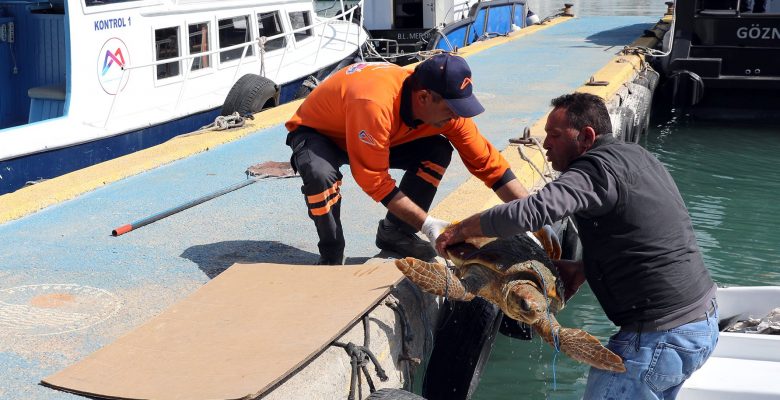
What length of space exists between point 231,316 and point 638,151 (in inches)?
73.0

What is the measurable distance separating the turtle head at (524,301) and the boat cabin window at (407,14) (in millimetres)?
16642

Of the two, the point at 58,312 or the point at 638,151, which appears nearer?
the point at 638,151

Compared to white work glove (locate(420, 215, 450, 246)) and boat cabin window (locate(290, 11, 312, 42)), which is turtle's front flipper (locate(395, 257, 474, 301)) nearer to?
white work glove (locate(420, 215, 450, 246))

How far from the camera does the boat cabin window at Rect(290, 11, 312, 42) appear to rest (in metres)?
13.0

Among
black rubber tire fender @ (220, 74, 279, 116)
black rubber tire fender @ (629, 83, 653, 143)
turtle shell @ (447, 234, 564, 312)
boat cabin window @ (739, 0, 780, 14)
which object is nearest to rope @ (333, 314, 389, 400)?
turtle shell @ (447, 234, 564, 312)

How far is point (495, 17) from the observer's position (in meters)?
21.7

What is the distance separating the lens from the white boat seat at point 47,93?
31.6 ft

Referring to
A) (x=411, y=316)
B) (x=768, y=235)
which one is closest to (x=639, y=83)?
(x=768, y=235)

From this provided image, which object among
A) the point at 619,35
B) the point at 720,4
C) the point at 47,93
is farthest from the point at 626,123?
the point at 619,35

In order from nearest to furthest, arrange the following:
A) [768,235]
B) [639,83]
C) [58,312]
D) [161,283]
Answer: [58,312], [161,283], [768,235], [639,83]

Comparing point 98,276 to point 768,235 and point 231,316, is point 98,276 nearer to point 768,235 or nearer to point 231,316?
point 231,316

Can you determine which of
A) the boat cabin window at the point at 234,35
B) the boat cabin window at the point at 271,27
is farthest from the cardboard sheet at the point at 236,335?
the boat cabin window at the point at 271,27

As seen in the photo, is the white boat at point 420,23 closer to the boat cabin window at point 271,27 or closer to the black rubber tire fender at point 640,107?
the boat cabin window at point 271,27

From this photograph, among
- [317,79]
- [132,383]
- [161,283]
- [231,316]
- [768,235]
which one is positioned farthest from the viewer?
[317,79]
